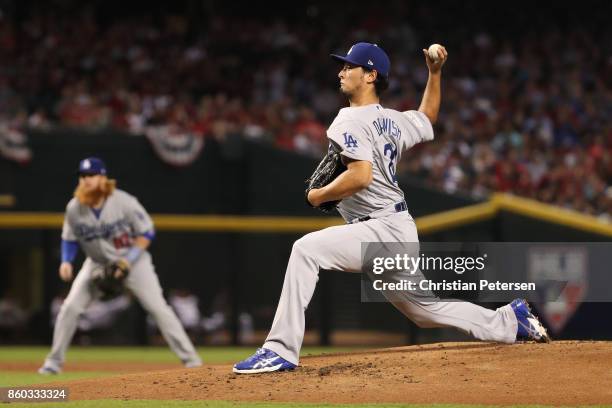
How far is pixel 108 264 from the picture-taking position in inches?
341

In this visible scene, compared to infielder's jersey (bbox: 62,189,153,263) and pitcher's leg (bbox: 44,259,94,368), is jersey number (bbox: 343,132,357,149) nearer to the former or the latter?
infielder's jersey (bbox: 62,189,153,263)

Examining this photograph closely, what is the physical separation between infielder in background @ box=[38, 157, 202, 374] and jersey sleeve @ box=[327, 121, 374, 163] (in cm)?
356

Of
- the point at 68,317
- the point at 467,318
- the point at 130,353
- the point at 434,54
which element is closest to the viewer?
the point at 467,318

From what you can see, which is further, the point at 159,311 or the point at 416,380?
the point at 159,311

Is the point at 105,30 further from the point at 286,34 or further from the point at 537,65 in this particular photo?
the point at 537,65

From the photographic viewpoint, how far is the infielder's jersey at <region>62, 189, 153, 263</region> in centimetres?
870

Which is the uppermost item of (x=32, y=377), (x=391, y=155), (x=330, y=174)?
(x=391, y=155)

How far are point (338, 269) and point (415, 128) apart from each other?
83cm

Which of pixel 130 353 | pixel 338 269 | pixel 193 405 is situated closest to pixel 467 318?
pixel 338 269

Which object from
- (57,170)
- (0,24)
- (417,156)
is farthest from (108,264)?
(0,24)

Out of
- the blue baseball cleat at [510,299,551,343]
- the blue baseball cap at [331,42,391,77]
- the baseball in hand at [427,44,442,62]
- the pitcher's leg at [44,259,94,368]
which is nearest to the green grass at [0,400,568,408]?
the blue baseball cleat at [510,299,551,343]

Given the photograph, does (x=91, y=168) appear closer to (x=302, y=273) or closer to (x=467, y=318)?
(x=302, y=273)

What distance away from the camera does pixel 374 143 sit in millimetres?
5473

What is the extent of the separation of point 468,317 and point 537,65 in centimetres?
1222
